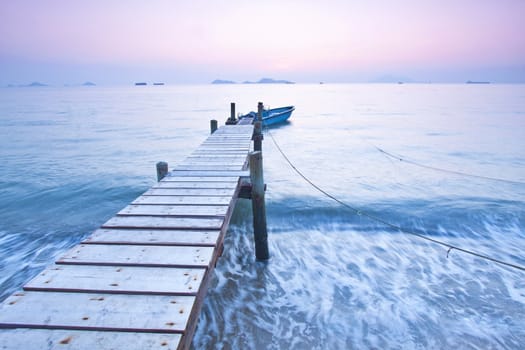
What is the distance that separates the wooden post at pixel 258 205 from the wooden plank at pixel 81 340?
3954mm

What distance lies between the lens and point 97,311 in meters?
2.56

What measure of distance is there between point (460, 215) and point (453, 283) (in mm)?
4757

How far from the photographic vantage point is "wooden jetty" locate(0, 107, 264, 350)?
233cm

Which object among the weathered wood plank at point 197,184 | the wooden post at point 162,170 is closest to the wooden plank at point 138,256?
the weathered wood plank at point 197,184

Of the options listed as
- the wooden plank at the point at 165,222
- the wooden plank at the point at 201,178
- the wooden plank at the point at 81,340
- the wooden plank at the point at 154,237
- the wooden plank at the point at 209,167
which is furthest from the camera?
the wooden plank at the point at 209,167

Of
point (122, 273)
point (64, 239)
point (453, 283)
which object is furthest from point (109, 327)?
point (64, 239)

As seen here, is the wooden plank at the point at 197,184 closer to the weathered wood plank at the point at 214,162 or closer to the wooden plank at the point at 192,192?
the wooden plank at the point at 192,192

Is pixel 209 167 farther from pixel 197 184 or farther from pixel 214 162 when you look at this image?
pixel 197 184

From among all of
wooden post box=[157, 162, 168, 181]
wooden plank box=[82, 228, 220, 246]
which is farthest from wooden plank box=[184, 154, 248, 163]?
wooden plank box=[82, 228, 220, 246]

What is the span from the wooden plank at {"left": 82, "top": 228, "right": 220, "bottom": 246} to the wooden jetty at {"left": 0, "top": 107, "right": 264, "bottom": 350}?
0.01 meters

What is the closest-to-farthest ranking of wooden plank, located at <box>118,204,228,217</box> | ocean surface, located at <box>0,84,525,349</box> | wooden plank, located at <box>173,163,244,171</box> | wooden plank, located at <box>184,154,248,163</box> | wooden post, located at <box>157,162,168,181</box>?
wooden plank, located at <box>118,204,228,217</box>
ocean surface, located at <box>0,84,525,349</box>
wooden post, located at <box>157,162,168,181</box>
wooden plank, located at <box>173,163,244,171</box>
wooden plank, located at <box>184,154,248,163</box>

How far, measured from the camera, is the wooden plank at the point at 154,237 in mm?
3799

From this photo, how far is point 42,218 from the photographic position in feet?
33.6

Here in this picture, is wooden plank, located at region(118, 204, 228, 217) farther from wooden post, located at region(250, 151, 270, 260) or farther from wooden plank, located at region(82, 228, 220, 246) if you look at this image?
wooden post, located at region(250, 151, 270, 260)
